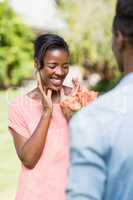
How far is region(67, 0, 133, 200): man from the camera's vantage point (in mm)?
1873

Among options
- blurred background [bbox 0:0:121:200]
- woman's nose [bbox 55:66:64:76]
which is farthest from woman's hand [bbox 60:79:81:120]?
blurred background [bbox 0:0:121:200]

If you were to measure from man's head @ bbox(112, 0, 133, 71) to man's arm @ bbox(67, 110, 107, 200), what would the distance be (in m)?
0.21

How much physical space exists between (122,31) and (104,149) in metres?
0.33

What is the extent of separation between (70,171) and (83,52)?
23157 mm

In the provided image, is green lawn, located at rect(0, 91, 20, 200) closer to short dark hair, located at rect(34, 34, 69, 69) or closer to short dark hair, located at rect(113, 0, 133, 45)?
short dark hair, located at rect(34, 34, 69, 69)

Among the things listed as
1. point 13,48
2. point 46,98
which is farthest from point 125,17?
point 13,48

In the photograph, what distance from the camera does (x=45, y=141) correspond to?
358 cm

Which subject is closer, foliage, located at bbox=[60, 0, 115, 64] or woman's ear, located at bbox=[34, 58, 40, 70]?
woman's ear, located at bbox=[34, 58, 40, 70]

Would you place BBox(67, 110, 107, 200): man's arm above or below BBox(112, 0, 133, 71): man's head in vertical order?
below

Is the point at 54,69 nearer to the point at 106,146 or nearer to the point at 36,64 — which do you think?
the point at 36,64

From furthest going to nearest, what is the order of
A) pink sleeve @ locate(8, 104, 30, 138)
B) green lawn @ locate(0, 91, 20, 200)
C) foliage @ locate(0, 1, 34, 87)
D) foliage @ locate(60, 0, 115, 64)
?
1. foliage @ locate(0, 1, 34, 87)
2. foliage @ locate(60, 0, 115, 64)
3. green lawn @ locate(0, 91, 20, 200)
4. pink sleeve @ locate(8, 104, 30, 138)

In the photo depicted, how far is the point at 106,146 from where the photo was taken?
1.89 meters

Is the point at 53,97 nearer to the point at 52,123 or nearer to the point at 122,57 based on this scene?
the point at 52,123

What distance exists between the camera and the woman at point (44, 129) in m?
3.57
